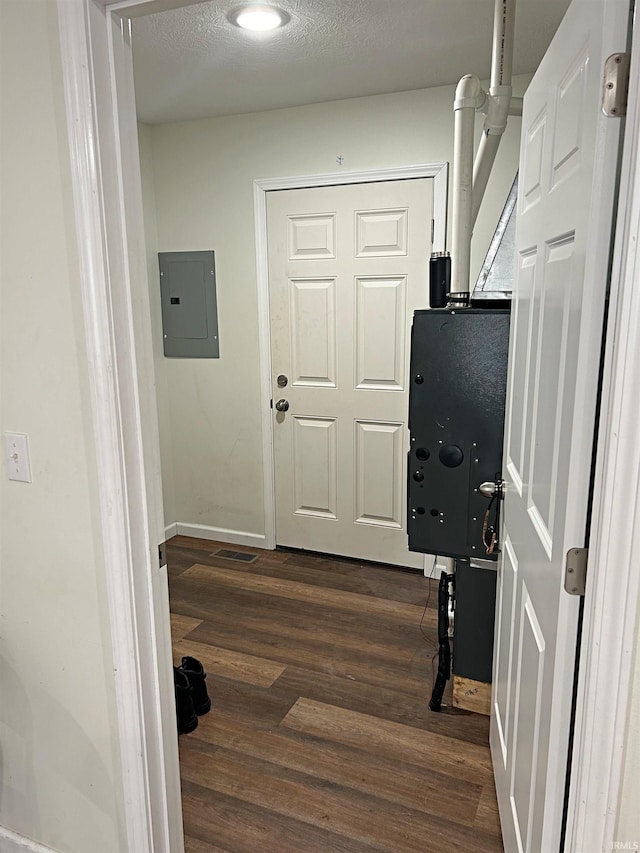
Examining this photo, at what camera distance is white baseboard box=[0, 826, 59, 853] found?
1.62 meters

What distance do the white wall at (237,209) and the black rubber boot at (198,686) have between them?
150 centimetres

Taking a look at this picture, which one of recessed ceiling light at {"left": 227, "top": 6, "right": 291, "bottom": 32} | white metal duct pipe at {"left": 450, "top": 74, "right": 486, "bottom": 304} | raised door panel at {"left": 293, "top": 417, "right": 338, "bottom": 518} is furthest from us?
raised door panel at {"left": 293, "top": 417, "right": 338, "bottom": 518}

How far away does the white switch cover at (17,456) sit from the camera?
4.71 ft

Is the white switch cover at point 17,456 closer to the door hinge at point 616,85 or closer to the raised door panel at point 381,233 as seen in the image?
the door hinge at point 616,85

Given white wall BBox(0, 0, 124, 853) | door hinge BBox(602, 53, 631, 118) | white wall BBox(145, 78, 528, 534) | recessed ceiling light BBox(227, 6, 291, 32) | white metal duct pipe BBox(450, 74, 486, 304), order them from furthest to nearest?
white wall BBox(145, 78, 528, 534) < white metal duct pipe BBox(450, 74, 486, 304) < recessed ceiling light BBox(227, 6, 291, 32) < white wall BBox(0, 0, 124, 853) < door hinge BBox(602, 53, 631, 118)

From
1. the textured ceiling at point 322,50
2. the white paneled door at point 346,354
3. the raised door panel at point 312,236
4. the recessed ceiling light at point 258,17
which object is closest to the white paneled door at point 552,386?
the textured ceiling at point 322,50

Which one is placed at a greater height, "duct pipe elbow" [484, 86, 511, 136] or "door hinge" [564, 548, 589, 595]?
"duct pipe elbow" [484, 86, 511, 136]

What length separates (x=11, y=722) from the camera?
5.29ft

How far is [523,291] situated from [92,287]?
100 centimetres

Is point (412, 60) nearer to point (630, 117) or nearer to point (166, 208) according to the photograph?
point (166, 208)

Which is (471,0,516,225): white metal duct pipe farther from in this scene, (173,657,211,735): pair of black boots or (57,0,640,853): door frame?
A: (173,657,211,735): pair of black boots

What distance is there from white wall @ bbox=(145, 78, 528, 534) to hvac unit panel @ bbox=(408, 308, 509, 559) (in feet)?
4.04

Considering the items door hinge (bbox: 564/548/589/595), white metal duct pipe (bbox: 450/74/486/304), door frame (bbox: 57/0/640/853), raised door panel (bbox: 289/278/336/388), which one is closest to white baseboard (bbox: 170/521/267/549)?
raised door panel (bbox: 289/278/336/388)

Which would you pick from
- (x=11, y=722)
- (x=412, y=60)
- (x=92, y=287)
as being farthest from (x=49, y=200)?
(x=412, y=60)
